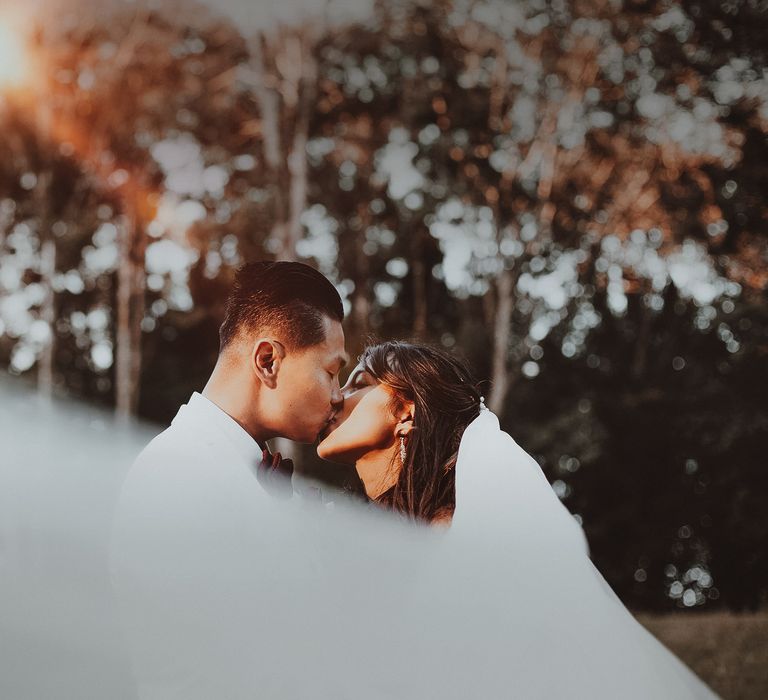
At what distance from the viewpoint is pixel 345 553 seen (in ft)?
11.8

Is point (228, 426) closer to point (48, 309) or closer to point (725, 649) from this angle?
point (725, 649)

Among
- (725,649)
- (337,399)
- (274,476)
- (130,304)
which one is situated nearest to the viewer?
(274,476)

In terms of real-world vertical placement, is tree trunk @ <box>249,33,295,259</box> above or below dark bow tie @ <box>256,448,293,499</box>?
above

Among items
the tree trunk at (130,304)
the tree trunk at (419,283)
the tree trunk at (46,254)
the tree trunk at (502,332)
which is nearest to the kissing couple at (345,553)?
the tree trunk at (502,332)

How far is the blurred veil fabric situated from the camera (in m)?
2.34

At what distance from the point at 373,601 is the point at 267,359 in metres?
0.89

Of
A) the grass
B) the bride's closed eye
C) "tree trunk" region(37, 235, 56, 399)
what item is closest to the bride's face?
the bride's closed eye

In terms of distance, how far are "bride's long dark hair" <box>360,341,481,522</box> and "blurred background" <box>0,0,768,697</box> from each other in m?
9.11

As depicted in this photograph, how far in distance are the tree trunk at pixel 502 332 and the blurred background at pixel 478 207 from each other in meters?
0.06

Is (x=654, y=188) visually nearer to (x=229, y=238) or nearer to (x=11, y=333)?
(x=229, y=238)

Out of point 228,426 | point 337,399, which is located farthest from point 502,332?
point 228,426

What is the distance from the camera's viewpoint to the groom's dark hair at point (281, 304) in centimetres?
309

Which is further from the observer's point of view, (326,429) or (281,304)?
(326,429)

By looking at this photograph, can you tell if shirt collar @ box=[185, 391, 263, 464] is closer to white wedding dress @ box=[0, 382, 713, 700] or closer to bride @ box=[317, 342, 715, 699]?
white wedding dress @ box=[0, 382, 713, 700]
